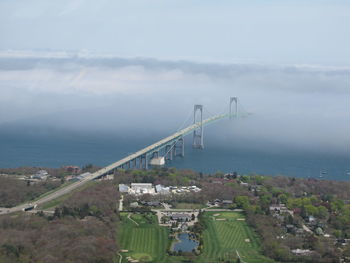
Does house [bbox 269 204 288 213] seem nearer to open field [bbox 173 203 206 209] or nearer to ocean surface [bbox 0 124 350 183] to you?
open field [bbox 173 203 206 209]

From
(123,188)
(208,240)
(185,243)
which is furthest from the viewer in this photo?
(123,188)

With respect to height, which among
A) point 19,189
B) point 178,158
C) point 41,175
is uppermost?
point 178,158

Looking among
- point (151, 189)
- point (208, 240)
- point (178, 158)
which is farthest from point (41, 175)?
point (208, 240)

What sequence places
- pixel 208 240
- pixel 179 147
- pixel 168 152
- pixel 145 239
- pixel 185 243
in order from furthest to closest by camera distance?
1. pixel 179 147
2. pixel 168 152
3. pixel 208 240
4. pixel 145 239
5. pixel 185 243

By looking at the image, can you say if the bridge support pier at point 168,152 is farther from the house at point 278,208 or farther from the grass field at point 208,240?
the grass field at point 208,240

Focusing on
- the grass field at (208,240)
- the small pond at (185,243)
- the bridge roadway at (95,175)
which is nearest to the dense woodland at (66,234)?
the grass field at (208,240)

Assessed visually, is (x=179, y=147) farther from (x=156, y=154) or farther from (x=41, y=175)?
(x=41, y=175)
